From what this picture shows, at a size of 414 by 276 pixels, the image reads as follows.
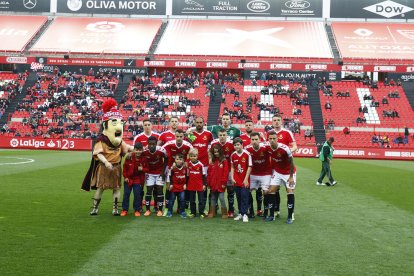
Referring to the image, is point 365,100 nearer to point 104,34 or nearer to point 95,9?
point 104,34

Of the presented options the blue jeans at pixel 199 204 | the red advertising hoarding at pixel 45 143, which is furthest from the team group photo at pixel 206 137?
the red advertising hoarding at pixel 45 143

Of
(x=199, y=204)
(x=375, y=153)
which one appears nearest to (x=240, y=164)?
(x=199, y=204)

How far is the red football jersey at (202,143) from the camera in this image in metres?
10.5

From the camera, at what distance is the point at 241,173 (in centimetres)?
999

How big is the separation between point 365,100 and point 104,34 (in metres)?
29.8

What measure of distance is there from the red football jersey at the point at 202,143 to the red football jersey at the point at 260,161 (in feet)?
3.07

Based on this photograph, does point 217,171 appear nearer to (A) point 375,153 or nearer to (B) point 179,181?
(B) point 179,181

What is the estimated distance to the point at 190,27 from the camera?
57.7m

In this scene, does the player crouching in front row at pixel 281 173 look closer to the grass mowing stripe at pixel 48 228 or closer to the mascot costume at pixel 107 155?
the mascot costume at pixel 107 155

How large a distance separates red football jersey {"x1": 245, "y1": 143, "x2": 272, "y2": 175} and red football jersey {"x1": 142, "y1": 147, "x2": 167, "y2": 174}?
1800mm

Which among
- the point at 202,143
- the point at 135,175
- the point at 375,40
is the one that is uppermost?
the point at 375,40

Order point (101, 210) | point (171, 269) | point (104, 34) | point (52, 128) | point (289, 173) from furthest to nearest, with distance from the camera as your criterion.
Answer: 1. point (104, 34)
2. point (52, 128)
3. point (101, 210)
4. point (289, 173)
5. point (171, 269)

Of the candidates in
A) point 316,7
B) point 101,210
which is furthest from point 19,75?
point 101,210

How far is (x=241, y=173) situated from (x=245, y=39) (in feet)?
153
